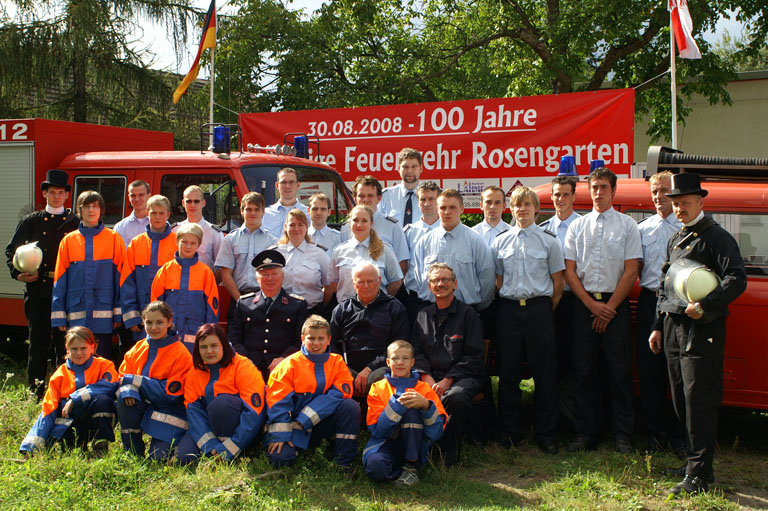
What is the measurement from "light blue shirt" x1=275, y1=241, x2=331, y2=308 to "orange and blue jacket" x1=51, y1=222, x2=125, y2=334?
155 cm

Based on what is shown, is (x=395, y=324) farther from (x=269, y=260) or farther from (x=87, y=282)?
(x=87, y=282)

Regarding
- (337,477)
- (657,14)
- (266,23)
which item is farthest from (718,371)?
(266,23)

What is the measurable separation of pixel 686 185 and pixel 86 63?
13.3m

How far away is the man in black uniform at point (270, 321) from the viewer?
549 cm

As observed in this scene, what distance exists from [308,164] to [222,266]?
6.18ft

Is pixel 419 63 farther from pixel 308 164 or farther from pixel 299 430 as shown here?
pixel 299 430

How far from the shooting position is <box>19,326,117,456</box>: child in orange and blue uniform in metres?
5.03

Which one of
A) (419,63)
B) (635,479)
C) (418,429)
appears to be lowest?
(635,479)

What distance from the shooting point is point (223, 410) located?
190 inches

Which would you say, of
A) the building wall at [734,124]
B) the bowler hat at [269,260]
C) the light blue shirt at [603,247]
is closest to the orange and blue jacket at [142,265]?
the bowler hat at [269,260]

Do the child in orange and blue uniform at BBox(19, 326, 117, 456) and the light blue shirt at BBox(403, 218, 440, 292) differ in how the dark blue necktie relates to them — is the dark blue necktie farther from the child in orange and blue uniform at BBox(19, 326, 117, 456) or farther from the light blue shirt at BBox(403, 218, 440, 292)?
the child in orange and blue uniform at BBox(19, 326, 117, 456)

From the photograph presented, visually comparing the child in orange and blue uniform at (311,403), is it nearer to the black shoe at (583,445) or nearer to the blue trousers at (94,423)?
the blue trousers at (94,423)

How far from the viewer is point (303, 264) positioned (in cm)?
588

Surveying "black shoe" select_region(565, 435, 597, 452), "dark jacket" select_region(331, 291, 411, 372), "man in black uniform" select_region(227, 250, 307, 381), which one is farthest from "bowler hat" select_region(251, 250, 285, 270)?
"black shoe" select_region(565, 435, 597, 452)
